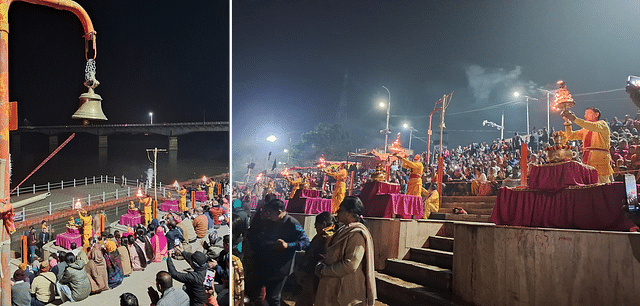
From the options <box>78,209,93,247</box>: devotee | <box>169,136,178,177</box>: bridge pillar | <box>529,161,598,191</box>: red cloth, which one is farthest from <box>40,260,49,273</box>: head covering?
<box>529,161,598,191</box>: red cloth

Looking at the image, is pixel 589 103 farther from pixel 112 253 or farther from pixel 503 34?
pixel 112 253

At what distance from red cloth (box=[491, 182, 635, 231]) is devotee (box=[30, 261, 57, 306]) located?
3.87 meters

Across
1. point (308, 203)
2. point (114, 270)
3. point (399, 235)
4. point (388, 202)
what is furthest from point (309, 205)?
point (114, 270)

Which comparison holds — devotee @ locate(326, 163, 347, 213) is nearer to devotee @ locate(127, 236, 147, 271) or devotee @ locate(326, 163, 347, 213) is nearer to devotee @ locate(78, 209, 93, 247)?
devotee @ locate(127, 236, 147, 271)

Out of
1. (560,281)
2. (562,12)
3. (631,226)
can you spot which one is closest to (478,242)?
(560,281)

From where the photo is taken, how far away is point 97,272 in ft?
13.0

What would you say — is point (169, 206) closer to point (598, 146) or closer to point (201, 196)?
point (201, 196)

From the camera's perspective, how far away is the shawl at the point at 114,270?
13.2ft

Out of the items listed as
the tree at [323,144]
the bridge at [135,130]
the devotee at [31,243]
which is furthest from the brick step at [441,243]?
the devotee at [31,243]

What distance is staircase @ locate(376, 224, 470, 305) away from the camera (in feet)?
8.59

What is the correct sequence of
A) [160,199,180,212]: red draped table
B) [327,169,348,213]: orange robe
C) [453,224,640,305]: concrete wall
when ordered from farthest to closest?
[160,199,180,212]: red draped table
[327,169,348,213]: orange robe
[453,224,640,305]: concrete wall

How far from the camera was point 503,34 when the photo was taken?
316 cm

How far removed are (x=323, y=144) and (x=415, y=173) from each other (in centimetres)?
82

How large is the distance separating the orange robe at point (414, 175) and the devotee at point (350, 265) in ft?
2.99
